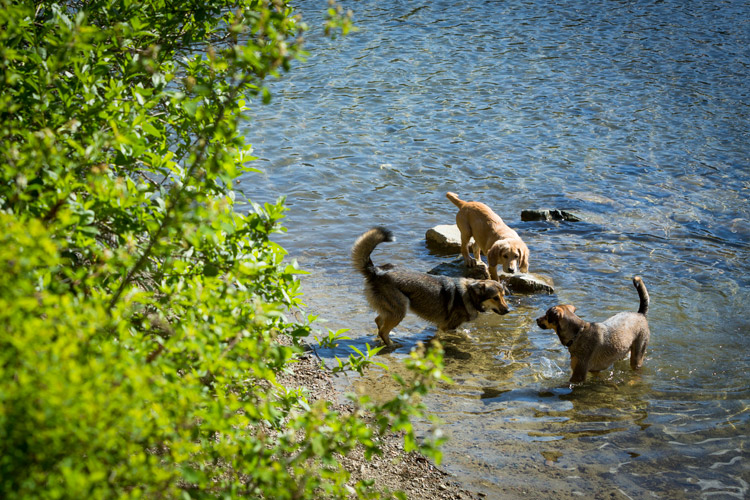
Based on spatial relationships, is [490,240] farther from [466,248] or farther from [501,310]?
[501,310]

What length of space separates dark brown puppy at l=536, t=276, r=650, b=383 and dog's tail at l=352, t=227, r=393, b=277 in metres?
1.84

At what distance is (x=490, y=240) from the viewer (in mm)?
9328

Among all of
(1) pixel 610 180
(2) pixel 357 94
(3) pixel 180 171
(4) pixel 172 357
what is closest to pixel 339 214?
(1) pixel 610 180

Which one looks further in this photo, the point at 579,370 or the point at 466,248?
the point at 466,248

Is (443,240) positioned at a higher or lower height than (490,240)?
lower

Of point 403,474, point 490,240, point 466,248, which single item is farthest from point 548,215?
point 403,474

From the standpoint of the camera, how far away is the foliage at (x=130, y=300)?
6.25 ft

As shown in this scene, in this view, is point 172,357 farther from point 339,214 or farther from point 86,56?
point 339,214

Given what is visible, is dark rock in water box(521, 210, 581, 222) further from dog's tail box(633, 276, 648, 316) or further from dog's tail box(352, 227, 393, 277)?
dog's tail box(352, 227, 393, 277)

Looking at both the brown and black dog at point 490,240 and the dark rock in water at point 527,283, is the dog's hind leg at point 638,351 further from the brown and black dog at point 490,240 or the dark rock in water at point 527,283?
the brown and black dog at point 490,240

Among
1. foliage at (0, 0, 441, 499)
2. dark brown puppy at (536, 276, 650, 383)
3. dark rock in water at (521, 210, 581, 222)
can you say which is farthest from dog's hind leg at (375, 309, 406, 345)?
dark rock in water at (521, 210, 581, 222)

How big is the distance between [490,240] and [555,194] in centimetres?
304

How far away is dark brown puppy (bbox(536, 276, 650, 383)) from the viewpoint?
6.25 metres

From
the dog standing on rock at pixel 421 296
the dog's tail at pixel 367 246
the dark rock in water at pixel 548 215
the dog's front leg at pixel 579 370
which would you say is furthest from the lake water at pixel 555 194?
the dog's tail at pixel 367 246
